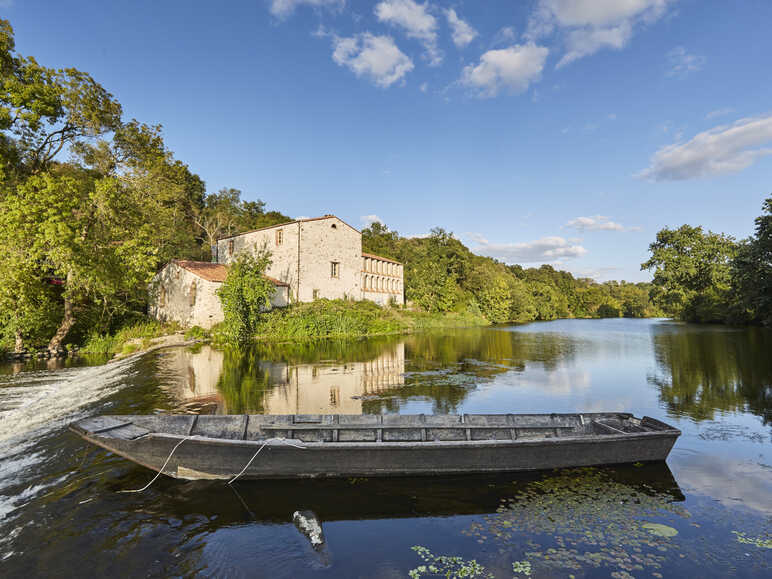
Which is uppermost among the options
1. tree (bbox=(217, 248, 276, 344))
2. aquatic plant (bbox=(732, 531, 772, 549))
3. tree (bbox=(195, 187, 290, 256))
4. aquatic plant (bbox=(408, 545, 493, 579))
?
tree (bbox=(195, 187, 290, 256))

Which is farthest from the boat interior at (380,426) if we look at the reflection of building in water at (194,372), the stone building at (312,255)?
the stone building at (312,255)

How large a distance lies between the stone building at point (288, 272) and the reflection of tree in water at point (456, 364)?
460 inches

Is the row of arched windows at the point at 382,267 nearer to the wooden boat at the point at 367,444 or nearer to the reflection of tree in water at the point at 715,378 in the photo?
the reflection of tree in water at the point at 715,378

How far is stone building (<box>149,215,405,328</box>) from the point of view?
1222 inches

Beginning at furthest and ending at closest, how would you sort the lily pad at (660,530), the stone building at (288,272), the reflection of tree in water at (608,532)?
the stone building at (288,272), the lily pad at (660,530), the reflection of tree in water at (608,532)

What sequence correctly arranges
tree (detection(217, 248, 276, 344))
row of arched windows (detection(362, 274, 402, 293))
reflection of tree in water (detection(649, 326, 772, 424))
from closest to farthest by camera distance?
1. reflection of tree in water (detection(649, 326, 772, 424))
2. tree (detection(217, 248, 276, 344))
3. row of arched windows (detection(362, 274, 402, 293))

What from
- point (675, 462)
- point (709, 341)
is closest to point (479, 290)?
point (709, 341)

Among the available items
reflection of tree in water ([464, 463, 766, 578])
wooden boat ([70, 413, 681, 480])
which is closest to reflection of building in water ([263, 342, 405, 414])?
wooden boat ([70, 413, 681, 480])

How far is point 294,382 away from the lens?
16.1 meters

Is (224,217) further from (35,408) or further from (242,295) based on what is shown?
(35,408)

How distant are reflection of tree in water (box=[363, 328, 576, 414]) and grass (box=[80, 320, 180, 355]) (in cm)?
1710

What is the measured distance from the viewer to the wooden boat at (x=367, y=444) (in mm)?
6895

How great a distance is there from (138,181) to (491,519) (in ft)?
89.2

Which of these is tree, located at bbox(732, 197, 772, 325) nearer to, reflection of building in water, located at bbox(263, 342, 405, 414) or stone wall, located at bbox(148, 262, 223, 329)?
reflection of building in water, located at bbox(263, 342, 405, 414)
